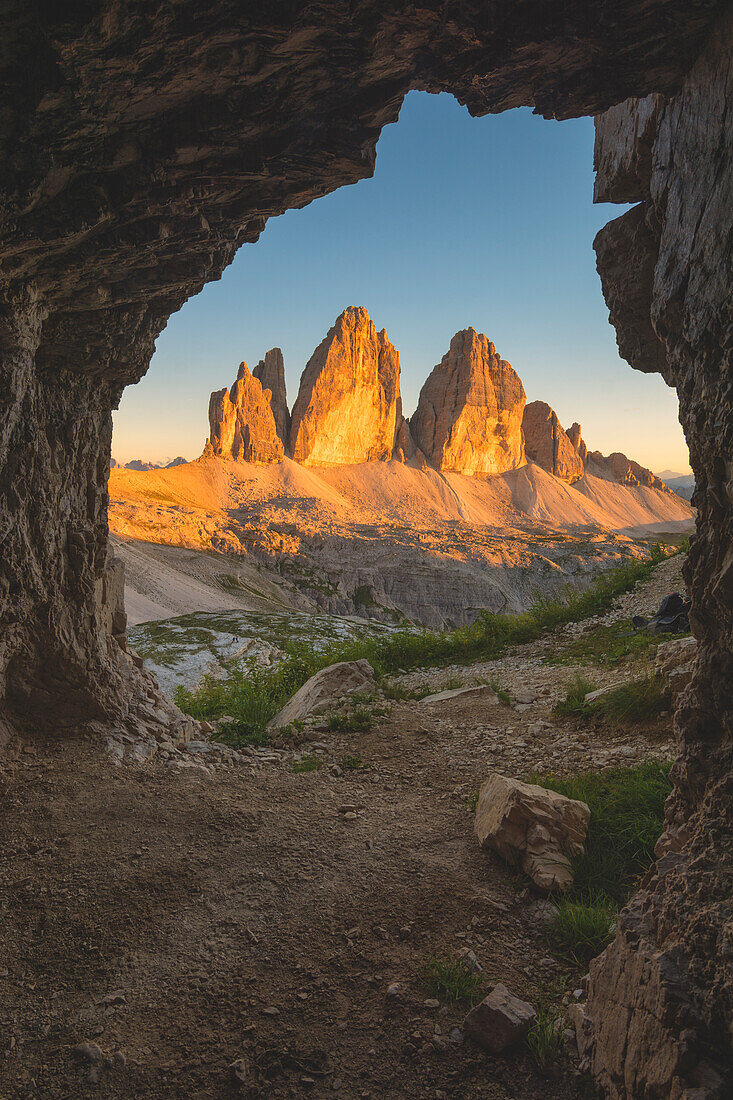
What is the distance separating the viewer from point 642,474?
145 metres

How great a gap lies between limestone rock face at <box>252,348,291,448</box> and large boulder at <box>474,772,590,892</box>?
10824cm

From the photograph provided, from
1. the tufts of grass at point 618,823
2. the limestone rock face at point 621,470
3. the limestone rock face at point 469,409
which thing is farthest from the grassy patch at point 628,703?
the limestone rock face at point 621,470

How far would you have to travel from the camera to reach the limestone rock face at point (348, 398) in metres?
106

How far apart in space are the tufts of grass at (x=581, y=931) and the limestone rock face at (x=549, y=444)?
134057 mm

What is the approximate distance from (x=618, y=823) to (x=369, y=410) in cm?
11233

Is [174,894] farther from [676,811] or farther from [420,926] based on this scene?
[676,811]

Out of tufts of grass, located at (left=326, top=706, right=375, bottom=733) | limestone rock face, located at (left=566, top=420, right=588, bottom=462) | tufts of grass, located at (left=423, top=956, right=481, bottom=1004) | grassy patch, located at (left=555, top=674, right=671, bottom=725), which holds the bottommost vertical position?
tufts of grass, located at (left=326, top=706, right=375, bottom=733)

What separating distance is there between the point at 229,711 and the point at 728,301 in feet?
26.5

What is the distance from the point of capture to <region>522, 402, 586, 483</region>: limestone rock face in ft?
424

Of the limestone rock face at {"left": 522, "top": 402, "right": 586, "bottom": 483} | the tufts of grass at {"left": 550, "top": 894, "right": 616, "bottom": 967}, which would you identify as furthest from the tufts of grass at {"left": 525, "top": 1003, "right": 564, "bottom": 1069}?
the limestone rock face at {"left": 522, "top": 402, "right": 586, "bottom": 483}

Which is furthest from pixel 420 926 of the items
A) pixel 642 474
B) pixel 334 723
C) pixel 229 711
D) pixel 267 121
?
pixel 642 474

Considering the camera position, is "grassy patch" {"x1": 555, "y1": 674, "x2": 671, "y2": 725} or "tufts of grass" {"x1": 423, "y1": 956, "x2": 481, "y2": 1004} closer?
"tufts of grass" {"x1": 423, "y1": 956, "x2": 481, "y2": 1004}

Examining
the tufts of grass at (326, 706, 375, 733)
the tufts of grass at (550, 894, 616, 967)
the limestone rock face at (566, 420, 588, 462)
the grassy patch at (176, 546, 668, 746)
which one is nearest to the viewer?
the tufts of grass at (550, 894, 616, 967)

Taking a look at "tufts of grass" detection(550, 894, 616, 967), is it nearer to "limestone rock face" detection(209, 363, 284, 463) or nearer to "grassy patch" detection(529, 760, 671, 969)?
"grassy patch" detection(529, 760, 671, 969)
